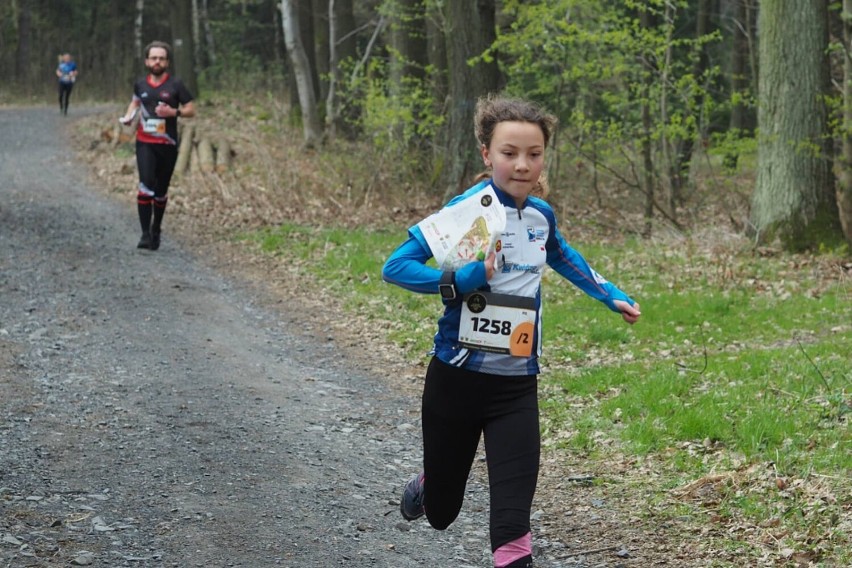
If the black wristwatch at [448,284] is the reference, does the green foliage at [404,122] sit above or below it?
above

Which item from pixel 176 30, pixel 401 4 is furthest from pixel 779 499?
pixel 176 30

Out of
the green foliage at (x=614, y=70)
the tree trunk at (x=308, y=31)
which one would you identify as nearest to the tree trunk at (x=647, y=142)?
Answer: the green foliage at (x=614, y=70)

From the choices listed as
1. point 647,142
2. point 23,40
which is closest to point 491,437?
point 647,142

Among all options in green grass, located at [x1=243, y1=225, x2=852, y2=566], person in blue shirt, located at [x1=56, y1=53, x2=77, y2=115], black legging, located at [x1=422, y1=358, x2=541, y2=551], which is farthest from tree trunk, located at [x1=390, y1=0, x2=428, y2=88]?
black legging, located at [x1=422, y1=358, x2=541, y2=551]

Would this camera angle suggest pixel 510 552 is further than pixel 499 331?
No

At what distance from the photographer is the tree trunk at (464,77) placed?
689 inches

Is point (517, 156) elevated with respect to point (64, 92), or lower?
lower

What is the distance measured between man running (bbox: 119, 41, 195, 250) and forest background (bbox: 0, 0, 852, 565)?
7.21 ft

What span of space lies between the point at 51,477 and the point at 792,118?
37.6 feet

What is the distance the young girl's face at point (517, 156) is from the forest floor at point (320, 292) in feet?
7.23

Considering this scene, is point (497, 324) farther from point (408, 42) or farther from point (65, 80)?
point (65, 80)

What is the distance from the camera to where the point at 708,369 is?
871cm

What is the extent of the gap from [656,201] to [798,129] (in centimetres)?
610

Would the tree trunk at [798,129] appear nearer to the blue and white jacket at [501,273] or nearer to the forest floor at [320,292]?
the forest floor at [320,292]
